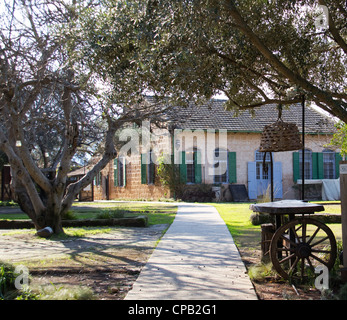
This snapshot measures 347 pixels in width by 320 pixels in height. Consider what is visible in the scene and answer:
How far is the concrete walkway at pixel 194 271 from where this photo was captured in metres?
4.57

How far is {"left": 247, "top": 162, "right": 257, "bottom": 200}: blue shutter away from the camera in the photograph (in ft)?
73.0

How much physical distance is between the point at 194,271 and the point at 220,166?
16.7m

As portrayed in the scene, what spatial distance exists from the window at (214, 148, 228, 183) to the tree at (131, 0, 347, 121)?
12904 millimetres

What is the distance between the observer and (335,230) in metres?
9.84

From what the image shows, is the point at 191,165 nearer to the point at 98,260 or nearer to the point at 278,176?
the point at 278,176

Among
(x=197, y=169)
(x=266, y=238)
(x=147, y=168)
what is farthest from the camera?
(x=147, y=168)

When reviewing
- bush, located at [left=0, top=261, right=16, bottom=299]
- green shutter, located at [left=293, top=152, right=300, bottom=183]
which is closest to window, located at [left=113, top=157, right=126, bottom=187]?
green shutter, located at [left=293, top=152, right=300, bottom=183]

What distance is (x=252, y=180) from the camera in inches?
882

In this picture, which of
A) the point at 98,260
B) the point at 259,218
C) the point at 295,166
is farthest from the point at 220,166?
the point at 98,260

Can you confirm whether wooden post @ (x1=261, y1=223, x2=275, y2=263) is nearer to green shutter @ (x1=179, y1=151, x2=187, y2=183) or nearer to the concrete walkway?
the concrete walkway

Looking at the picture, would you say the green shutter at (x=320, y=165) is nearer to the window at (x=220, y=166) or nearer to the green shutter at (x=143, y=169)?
the window at (x=220, y=166)
